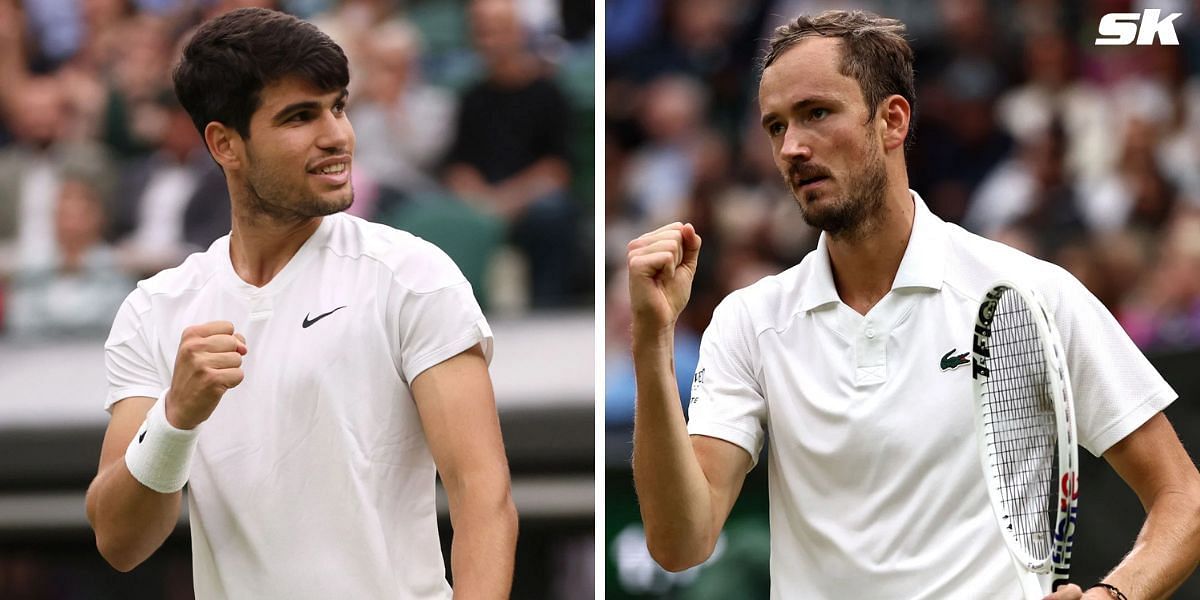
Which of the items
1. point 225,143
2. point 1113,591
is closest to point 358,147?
point 225,143

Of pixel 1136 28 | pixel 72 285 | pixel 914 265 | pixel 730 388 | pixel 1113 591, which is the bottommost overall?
pixel 72 285

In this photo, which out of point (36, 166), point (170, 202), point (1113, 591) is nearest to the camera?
point (1113, 591)

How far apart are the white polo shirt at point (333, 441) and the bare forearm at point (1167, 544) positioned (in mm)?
1236

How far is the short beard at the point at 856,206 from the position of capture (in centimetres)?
308

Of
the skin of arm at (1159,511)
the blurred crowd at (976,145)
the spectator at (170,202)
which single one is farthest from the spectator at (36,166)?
the skin of arm at (1159,511)

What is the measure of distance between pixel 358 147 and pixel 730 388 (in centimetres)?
452

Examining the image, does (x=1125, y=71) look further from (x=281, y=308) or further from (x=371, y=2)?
(x=281, y=308)

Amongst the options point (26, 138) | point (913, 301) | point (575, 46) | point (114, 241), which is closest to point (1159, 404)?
point (913, 301)

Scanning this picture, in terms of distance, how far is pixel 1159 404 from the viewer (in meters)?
2.95

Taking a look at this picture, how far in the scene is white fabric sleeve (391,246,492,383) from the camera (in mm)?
3094

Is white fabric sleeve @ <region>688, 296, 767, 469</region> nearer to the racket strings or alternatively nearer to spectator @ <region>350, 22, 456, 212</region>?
the racket strings

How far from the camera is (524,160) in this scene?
22.3 ft

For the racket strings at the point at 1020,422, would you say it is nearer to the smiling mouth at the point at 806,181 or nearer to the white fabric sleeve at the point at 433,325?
the smiling mouth at the point at 806,181

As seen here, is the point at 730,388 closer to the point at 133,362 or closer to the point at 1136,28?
the point at 133,362
